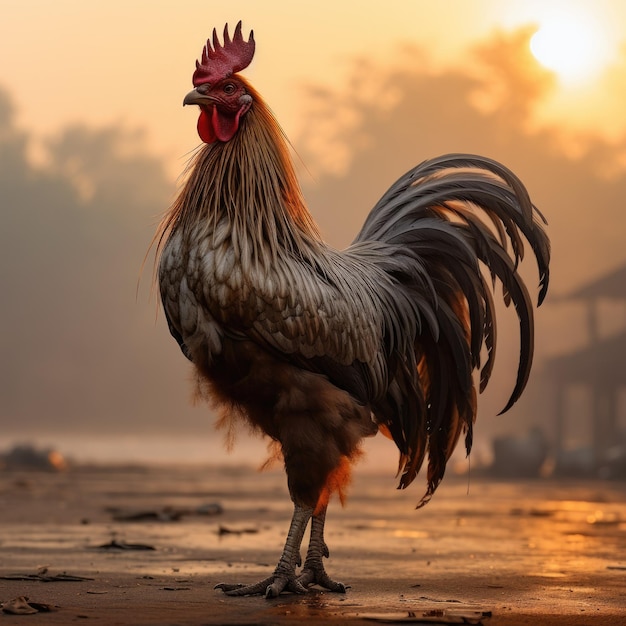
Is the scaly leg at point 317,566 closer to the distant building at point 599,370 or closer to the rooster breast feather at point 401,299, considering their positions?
the rooster breast feather at point 401,299

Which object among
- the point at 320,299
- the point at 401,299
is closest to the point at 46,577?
the point at 320,299

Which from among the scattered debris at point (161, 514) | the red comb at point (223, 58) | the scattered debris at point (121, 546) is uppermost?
the red comb at point (223, 58)

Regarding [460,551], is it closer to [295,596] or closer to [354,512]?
[295,596]

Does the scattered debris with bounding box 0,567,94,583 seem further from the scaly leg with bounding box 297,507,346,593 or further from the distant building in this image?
the distant building

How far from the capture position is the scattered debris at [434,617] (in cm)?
462

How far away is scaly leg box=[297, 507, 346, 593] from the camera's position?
580 centimetres

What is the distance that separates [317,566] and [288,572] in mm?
393

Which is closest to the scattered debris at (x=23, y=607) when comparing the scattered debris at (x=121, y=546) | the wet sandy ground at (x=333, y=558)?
the wet sandy ground at (x=333, y=558)

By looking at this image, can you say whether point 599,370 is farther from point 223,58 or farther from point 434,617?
point 434,617

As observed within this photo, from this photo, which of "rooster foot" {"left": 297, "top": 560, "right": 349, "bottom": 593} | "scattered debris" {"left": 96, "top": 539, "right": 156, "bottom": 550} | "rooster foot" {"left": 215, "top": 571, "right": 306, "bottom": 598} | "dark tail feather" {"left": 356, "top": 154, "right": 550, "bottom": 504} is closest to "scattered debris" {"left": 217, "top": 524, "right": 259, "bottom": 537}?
"scattered debris" {"left": 96, "top": 539, "right": 156, "bottom": 550}

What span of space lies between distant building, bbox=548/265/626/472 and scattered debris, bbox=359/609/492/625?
20.1 m

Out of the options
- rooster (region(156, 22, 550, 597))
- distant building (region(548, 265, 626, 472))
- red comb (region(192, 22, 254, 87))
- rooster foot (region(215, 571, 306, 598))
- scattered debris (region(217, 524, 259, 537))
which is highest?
distant building (region(548, 265, 626, 472))

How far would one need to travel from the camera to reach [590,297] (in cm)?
2667

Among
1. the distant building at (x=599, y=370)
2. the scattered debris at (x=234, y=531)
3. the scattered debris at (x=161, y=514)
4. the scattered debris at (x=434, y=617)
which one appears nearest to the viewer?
the scattered debris at (x=434, y=617)
